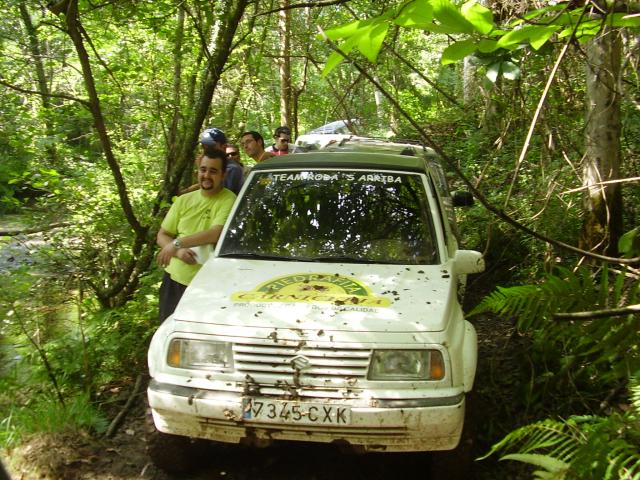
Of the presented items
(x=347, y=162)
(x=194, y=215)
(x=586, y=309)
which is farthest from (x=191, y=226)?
(x=586, y=309)

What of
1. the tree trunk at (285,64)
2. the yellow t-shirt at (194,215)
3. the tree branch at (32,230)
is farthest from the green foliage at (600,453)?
the tree trunk at (285,64)

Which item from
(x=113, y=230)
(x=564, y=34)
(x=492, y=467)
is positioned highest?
(x=564, y=34)

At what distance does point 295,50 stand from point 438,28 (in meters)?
14.9

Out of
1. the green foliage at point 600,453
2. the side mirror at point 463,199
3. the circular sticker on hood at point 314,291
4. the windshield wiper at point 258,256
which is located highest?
the side mirror at point 463,199

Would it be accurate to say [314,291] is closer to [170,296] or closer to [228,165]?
[170,296]

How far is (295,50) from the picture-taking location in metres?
15.6

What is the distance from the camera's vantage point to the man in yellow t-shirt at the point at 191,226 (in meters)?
4.39

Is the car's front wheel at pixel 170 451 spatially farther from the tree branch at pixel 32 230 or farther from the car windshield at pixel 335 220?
the tree branch at pixel 32 230

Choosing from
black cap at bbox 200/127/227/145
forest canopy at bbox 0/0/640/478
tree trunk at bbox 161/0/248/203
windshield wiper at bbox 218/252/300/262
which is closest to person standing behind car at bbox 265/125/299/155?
forest canopy at bbox 0/0/640/478

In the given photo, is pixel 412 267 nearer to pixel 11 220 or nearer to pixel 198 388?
pixel 198 388

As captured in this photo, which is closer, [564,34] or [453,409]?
[564,34]

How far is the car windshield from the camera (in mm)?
3996

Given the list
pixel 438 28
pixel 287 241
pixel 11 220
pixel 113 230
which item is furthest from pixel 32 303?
pixel 438 28

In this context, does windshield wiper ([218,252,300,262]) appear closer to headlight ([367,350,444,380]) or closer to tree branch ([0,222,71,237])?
headlight ([367,350,444,380])
